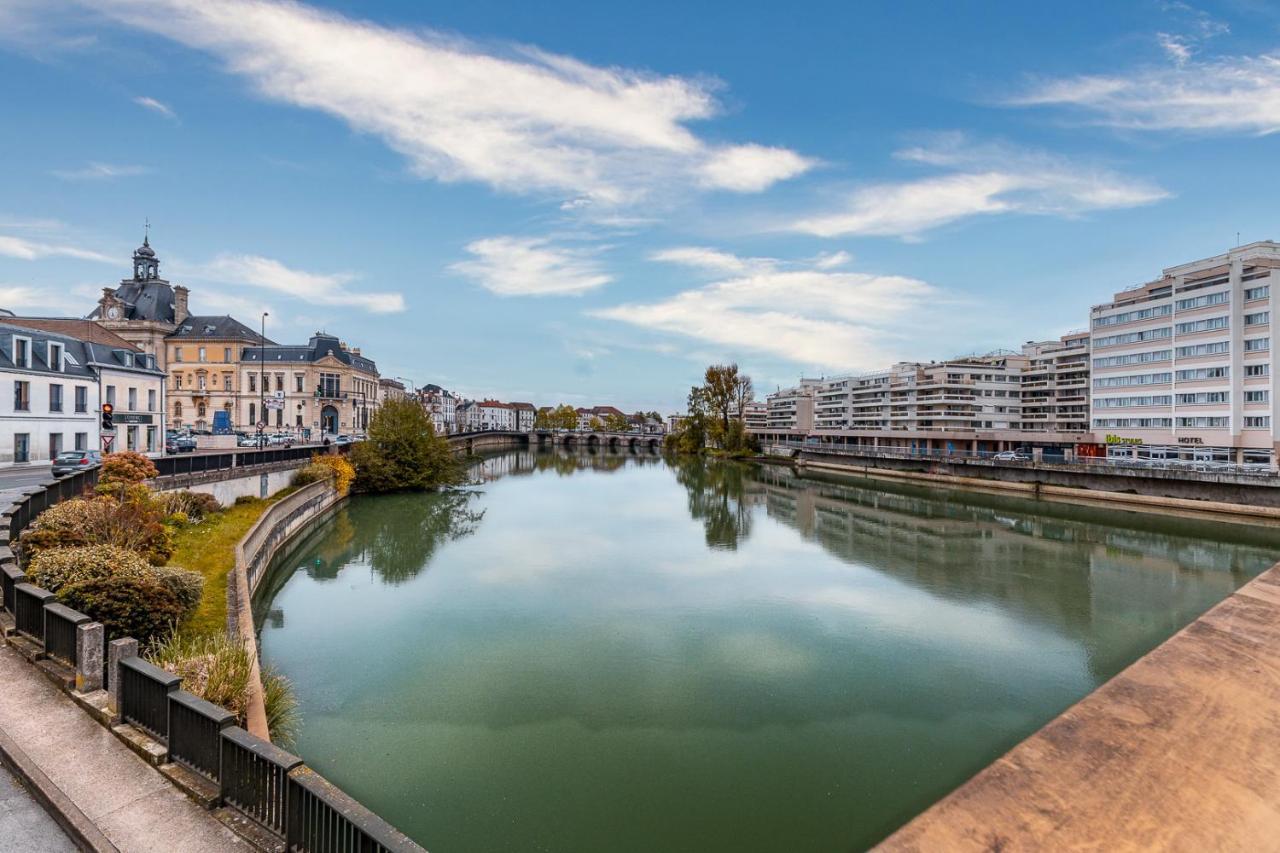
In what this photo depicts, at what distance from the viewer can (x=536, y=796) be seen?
9195mm

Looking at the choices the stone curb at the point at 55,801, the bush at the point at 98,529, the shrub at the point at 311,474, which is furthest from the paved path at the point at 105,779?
the shrub at the point at 311,474

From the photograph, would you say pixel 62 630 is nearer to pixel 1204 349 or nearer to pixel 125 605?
pixel 125 605

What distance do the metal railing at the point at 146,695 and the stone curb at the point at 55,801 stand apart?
818mm

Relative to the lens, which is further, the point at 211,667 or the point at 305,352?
the point at 305,352

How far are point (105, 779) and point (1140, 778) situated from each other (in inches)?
513

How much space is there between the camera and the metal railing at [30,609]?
809cm

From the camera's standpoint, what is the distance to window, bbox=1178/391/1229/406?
48.1 metres

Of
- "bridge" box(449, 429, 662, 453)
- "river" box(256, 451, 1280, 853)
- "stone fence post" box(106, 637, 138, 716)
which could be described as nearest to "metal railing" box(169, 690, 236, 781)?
"stone fence post" box(106, 637, 138, 716)

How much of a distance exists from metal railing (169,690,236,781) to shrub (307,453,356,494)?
3419 cm

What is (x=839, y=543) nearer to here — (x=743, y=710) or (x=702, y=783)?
(x=743, y=710)

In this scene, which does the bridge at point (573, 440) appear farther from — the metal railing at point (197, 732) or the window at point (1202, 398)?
the metal railing at point (197, 732)

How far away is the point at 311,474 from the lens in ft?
116

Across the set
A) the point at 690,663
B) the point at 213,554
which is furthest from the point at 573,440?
the point at 690,663

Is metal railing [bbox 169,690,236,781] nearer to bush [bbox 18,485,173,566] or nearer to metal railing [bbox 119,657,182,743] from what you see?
metal railing [bbox 119,657,182,743]
